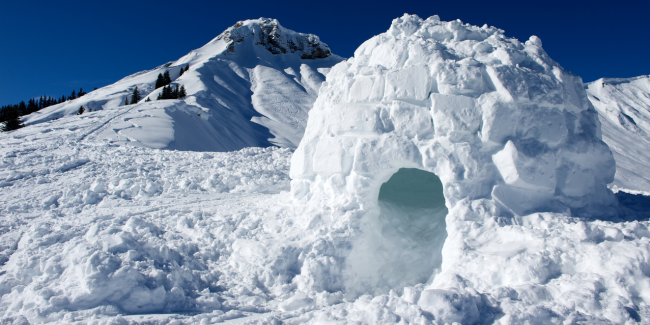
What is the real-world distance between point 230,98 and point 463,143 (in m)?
29.6

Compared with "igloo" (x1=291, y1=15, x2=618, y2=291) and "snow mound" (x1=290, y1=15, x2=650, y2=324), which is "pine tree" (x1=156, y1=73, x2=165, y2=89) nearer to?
"snow mound" (x1=290, y1=15, x2=650, y2=324)

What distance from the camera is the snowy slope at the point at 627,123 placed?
19594 millimetres

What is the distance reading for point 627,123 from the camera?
30703 mm

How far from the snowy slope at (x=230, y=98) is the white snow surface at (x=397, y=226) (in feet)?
20.9

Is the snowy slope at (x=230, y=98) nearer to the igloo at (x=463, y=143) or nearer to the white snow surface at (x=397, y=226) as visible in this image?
the white snow surface at (x=397, y=226)

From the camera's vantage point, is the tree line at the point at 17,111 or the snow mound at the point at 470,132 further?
the tree line at the point at 17,111

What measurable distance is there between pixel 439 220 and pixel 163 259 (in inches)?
160

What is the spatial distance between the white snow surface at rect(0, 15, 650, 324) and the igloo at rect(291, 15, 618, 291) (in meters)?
0.02

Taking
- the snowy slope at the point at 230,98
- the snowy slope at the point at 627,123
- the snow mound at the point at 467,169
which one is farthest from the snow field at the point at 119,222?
the snowy slope at the point at 627,123

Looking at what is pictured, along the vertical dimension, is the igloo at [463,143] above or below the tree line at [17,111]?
below

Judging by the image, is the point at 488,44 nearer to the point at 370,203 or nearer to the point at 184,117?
the point at 370,203

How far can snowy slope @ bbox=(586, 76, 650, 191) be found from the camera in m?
19.6

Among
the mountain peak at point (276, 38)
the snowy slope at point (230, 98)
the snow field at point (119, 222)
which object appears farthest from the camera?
the mountain peak at point (276, 38)


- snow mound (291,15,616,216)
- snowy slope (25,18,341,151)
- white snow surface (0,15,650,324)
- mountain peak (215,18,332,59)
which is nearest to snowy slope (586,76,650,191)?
snow mound (291,15,616,216)
